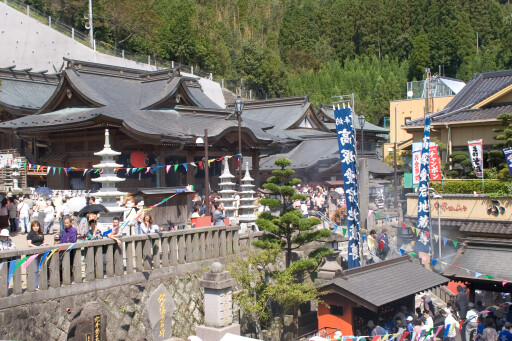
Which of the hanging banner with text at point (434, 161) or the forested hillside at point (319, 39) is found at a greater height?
the forested hillside at point (319, 39)

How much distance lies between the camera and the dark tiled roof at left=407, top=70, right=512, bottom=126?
26.5 m

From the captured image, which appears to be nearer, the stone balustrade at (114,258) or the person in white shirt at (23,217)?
the stone balustrade at (114,258)

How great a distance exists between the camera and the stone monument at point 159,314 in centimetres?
1366

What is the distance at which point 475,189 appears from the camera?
24344mm

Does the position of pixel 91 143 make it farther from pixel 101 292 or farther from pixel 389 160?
pixel 389 160

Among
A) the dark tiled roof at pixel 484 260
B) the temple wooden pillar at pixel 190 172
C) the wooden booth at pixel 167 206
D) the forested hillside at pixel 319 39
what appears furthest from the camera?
the forested hillside at pixel 319 39

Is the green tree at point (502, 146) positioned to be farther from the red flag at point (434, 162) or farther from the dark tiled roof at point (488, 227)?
the red flag at point (434, 162)

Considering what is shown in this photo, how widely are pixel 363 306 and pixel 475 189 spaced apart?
1217 cm

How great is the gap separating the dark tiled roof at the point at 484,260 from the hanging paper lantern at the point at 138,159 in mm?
14812

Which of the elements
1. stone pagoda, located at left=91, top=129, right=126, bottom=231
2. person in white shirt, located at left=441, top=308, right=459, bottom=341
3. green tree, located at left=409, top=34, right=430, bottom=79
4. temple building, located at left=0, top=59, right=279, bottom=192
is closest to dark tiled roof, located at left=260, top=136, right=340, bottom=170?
temple building, located at left=0, top=59, right=279, bottom=192

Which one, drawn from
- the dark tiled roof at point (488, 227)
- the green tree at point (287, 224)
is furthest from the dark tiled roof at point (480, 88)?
the green tree at point (287, 224)

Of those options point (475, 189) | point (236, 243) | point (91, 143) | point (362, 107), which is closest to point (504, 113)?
point (475, 189)

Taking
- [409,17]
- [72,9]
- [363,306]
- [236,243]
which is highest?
[409,17]

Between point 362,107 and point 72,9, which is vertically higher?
point 72,9
